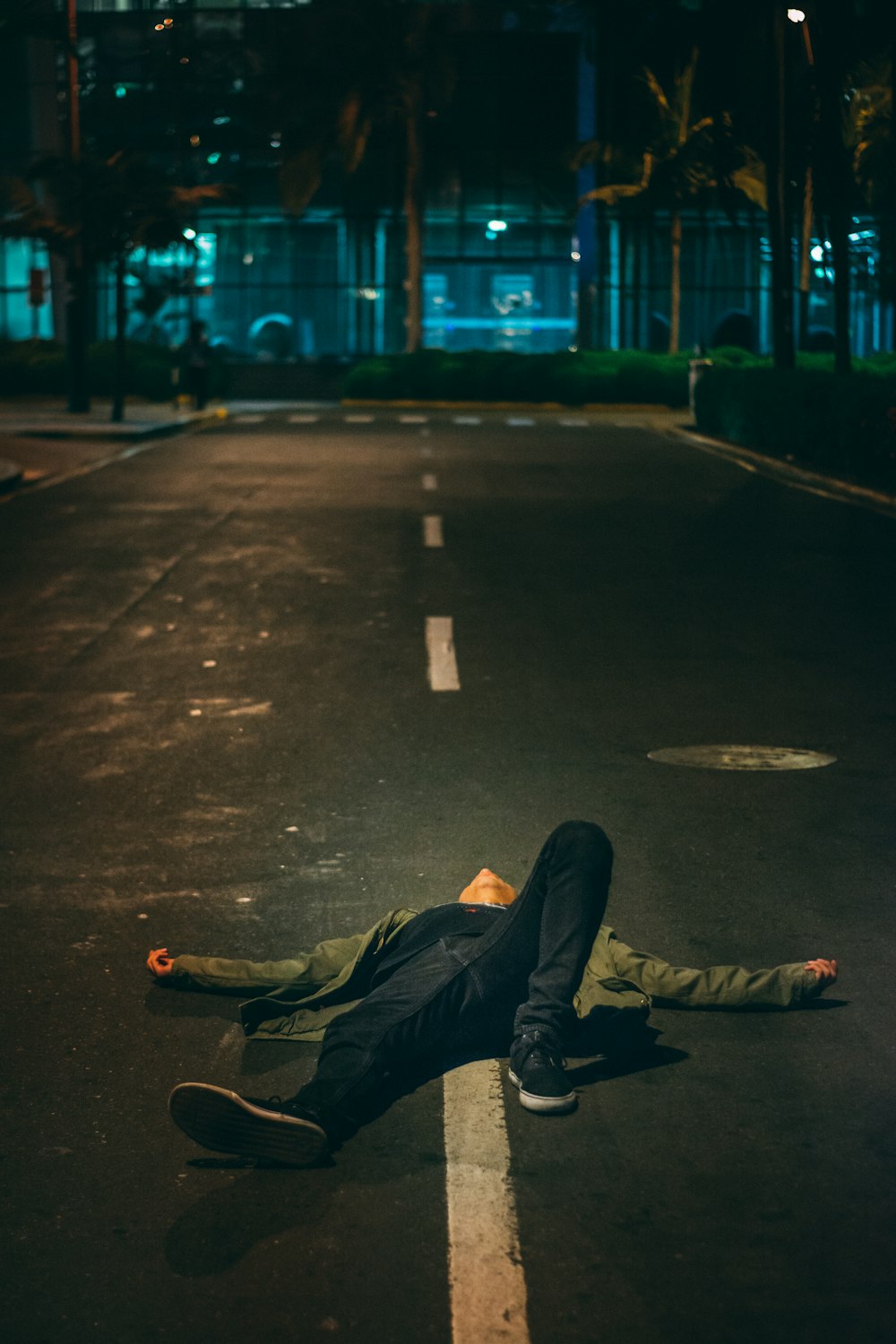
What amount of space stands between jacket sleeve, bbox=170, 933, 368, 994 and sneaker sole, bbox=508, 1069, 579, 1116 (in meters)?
0.84

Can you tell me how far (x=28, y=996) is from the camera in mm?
5480

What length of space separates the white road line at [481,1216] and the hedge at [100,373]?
4393cm

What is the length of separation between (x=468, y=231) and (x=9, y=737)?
181 feet

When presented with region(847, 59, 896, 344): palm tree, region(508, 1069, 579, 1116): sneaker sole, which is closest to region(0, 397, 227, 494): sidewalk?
region(847, 59, 896, 344): palm tree

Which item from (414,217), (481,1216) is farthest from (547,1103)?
(414,217)

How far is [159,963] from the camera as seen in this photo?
5.45m

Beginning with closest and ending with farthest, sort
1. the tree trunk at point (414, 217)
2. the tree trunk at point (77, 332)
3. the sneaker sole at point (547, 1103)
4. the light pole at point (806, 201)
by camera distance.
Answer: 1. the sneaker sole at point (547, 1103)
2. the light pole at point (806, 201)
3. the tree trunk at point (77, 332)
4. the tree trunk at point (414, 217)

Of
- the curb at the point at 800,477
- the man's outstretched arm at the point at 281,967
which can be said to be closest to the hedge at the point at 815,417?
the curb at the point at 800,477

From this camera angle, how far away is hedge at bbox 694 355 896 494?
22.2 m

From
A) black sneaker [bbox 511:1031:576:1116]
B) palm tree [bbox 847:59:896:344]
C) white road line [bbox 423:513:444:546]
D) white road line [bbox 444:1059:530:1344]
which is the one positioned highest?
palm tree [bbox 847:59:896:344]

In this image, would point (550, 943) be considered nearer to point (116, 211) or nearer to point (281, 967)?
point (281, 967)

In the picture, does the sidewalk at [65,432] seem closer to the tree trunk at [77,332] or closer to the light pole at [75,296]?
the tree trunk at [77,332]

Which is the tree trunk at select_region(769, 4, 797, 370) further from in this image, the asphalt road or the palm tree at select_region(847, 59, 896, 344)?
the asphalt road

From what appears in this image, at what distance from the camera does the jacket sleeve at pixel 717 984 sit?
5.25m
